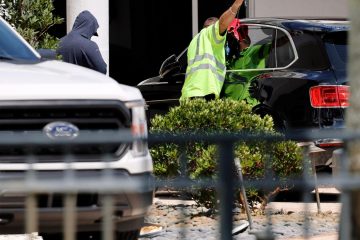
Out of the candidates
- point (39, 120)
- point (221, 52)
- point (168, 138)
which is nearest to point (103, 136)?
point (168, 138)

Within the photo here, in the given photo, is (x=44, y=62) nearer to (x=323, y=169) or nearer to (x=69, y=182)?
(x=323, y=169)

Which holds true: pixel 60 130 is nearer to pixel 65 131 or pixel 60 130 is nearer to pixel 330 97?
pixel 65 131

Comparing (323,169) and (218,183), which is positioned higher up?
(218,183)

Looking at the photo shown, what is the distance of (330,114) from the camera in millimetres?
9984

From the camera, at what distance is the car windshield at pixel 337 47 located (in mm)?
10385

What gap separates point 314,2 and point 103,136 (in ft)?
51.5

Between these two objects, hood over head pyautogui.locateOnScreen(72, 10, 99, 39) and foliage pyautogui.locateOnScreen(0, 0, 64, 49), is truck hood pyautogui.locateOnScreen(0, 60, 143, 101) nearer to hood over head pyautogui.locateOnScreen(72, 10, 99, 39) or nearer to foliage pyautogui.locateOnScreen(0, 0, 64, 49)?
hood over head pyautogui.locateOnScreen(72, 10, 99, 39)

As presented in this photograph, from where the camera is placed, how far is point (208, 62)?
1044 centimetres

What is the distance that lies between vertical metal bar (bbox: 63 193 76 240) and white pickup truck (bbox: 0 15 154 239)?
0.02m

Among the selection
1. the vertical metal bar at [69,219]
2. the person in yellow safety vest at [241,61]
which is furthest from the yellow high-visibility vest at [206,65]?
the vertical metal bar at [69,219]

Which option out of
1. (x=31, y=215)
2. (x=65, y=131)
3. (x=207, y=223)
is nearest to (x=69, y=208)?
(x=31, y=215)

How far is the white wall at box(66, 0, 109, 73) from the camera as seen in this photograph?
49.2 feet

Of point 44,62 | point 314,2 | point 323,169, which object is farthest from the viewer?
point 314,2

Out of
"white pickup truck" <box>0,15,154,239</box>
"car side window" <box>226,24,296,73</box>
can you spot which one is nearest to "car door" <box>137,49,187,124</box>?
"car side window" <box>226,24,296,73</box>
